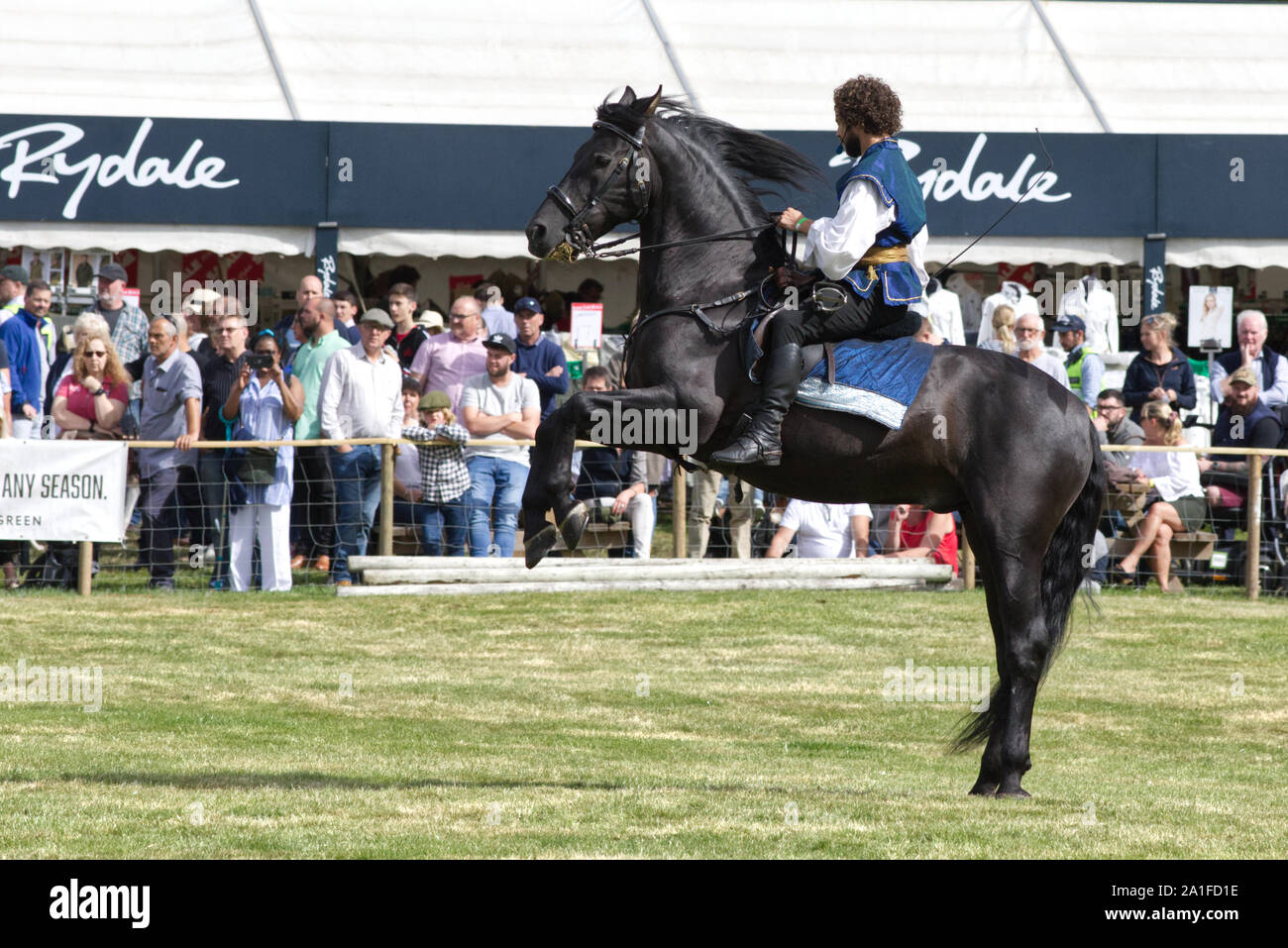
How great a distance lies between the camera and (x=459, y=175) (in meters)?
18.3

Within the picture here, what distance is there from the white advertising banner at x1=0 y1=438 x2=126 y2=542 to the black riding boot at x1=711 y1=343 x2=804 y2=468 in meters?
8.16

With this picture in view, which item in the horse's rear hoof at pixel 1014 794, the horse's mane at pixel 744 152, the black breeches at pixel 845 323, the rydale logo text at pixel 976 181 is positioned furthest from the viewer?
the rydale logo text at pixel 976 181

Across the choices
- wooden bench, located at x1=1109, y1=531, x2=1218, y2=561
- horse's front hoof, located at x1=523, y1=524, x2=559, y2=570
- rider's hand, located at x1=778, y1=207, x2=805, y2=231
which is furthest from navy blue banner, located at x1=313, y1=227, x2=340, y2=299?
horse's front hoof, located at x1=523, y1=524, x2=559, y2=570

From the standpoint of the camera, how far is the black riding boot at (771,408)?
7770mm

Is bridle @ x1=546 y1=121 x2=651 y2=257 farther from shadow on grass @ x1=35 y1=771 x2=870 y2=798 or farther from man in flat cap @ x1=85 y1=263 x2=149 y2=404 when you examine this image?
man in flat cap @ x1=85 y1=263 x2=149 y2=404

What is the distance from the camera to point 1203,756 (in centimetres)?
1086

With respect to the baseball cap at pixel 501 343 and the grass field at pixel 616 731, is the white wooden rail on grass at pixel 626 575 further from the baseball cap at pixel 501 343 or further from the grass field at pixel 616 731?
the baseball cap at pixel 501 343

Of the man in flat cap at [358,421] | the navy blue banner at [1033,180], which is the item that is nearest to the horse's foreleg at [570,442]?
the man in flat cap at [358,421]

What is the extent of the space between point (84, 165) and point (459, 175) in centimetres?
354

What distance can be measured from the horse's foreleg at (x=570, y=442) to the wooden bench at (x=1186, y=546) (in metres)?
8.94

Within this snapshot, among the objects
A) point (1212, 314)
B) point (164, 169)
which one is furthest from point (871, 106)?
point (1212, 314)
